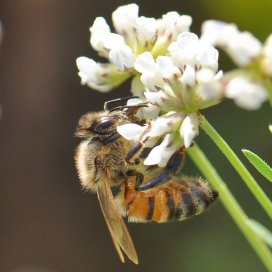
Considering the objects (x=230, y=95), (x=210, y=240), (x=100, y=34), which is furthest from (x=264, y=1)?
(x=230, y=95)

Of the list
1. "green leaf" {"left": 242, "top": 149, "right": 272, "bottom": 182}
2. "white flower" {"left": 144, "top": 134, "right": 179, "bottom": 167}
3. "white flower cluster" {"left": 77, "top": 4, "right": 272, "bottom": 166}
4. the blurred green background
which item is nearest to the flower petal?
"white flower cluster" {"left": 77, "top": 4, "right": 272, "bottom": 166}


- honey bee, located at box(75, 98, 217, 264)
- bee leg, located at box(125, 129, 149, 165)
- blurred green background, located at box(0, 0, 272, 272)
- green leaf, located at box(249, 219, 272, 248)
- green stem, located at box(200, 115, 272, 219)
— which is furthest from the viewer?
blurred green background, located at box(0, 0, 272, 272)

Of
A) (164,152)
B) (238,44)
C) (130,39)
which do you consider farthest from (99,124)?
(238,44)

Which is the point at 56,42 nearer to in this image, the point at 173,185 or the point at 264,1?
the point at 264,1

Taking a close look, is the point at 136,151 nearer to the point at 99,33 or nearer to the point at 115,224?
the point at 115,224

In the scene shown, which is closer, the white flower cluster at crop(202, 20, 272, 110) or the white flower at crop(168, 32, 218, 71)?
the white flower cluster at crop(202, 20, 272, 110)

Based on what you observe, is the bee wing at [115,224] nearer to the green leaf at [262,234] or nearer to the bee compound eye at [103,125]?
the bee compound eye at [103,125]

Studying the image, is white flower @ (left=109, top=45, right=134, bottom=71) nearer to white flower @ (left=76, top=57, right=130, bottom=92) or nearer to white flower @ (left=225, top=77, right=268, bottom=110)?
white flower @ (left=76, top=57, right=130, bottom=92)

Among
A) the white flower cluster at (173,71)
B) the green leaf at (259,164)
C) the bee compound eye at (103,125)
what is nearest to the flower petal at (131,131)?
the white flower cluster at (173,71)
